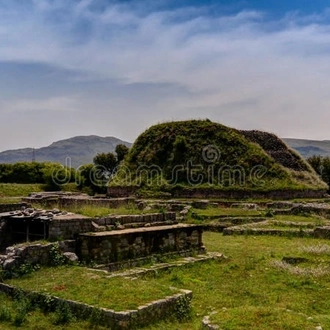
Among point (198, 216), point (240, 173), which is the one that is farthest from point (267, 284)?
point (240, 173)

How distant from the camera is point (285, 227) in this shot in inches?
1001

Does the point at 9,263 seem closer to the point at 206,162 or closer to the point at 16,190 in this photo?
the point at 16,190

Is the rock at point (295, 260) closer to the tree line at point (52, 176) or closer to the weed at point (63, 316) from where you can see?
the weed at point (63, 316)

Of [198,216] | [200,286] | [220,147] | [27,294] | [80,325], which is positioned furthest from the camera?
[220,147]

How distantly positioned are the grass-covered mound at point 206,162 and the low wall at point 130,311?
35.6 m

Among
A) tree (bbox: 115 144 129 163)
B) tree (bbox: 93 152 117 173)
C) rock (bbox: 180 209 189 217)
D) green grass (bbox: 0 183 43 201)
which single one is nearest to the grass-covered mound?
green grass (bbox: 0 183 43 201)

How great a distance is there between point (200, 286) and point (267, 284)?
6.04ft

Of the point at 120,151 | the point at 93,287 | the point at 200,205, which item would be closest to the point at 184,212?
the point at 200,205

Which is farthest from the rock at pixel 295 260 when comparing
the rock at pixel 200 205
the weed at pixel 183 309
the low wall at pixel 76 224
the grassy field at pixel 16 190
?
the grassy field at pixel 16 190

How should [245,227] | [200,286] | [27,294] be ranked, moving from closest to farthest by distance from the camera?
[27,294] → [200,286] → [245,227]

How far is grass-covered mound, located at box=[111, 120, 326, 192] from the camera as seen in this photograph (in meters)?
47.1

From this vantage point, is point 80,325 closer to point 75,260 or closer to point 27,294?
point 27,294

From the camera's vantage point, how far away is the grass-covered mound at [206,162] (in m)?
47.1

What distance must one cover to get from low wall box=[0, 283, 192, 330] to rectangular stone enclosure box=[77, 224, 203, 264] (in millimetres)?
3272
